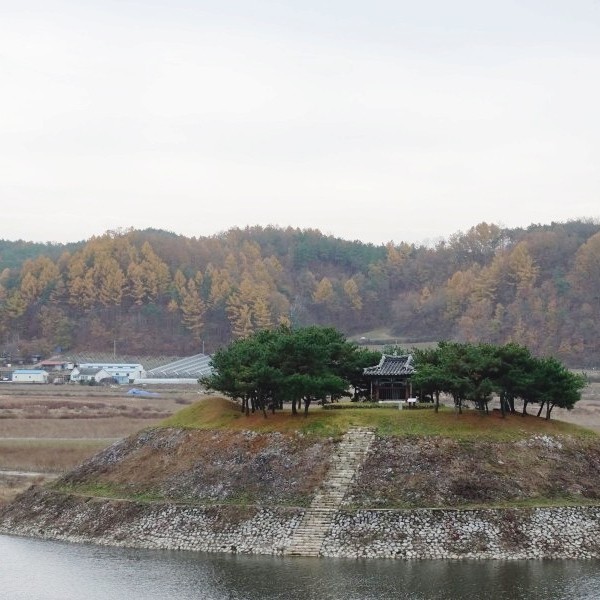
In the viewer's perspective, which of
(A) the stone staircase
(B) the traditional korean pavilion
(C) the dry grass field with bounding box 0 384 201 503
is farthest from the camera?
(C) the dry grass field with bounding box 0 384 201 503

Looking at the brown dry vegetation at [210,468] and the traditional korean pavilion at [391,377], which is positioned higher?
the traditional korean pavilion at [391,377]

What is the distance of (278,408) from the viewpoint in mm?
61031

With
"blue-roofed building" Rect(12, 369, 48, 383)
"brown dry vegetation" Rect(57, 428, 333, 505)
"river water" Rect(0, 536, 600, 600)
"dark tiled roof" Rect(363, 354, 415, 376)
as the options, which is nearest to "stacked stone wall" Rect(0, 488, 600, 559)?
"river water" Rect(0, 536, 600, 600)

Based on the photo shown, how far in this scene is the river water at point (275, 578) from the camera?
39406mm

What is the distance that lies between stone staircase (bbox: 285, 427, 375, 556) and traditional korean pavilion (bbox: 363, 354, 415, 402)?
8.78 meters

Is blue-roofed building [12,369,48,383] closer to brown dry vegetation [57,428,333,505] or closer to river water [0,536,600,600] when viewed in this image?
brown dry vegetation [57,428,333,505]

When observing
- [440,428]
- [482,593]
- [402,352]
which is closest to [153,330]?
[402,352]

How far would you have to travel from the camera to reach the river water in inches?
1551

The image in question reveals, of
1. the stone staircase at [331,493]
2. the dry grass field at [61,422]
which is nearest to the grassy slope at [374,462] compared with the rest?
the stone staircase at [331,493]

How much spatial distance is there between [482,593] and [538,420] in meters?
18.9

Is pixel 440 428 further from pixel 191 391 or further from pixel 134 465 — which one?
pixel 191 391

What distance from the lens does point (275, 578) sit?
1645 inches

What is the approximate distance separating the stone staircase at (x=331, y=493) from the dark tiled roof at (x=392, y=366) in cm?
872

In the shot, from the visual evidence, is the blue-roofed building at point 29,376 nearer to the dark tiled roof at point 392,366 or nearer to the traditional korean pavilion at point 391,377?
the traditional korean pavilion at point 391,377
